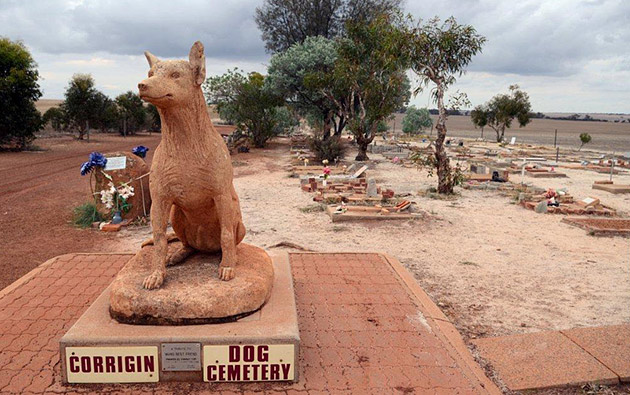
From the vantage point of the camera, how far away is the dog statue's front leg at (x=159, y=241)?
3.68 meters

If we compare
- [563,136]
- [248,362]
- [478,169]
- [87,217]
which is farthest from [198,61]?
[563,136]

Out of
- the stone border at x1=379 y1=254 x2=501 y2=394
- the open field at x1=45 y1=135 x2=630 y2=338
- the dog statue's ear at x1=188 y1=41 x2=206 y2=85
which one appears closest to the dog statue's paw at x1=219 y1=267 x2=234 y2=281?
the dog statue's ear at x1=188 y1=41 x2=206 y2=85

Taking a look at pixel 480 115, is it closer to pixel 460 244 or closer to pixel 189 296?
pixel 460 244

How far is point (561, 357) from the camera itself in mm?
4090

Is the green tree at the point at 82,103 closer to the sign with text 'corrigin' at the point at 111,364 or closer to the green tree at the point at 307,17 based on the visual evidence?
the green tree at the point at 307,17

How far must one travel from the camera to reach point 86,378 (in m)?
3.31

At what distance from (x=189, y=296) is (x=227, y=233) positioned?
59cm

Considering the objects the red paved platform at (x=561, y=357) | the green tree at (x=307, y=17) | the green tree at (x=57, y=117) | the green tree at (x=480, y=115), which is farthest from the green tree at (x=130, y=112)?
the red paved platform at (x=561, y=357)

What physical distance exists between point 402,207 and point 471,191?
13.8 feet

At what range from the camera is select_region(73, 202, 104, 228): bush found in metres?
8.80

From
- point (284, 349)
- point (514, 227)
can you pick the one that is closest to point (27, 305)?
point (284, 349)

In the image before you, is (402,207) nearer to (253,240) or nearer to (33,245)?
(253,240)

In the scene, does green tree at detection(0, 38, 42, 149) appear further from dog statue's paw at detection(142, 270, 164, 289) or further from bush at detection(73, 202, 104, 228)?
dog statue's paw at detection(142, 270, 164, 289)

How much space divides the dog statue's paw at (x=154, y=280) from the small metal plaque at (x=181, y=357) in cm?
54
